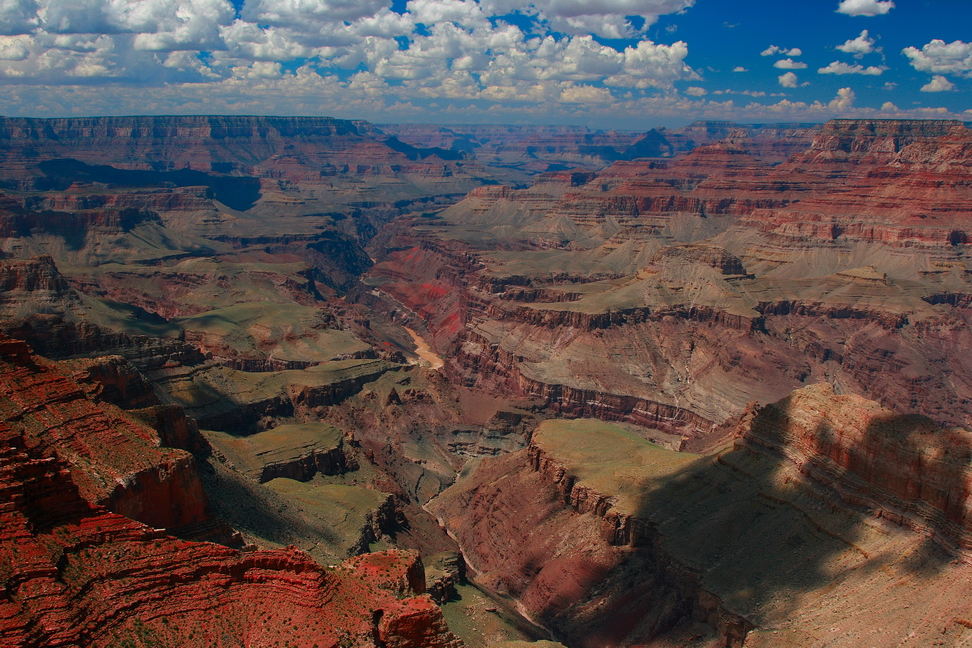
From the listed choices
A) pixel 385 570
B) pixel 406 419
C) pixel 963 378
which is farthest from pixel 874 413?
pixel 963 378

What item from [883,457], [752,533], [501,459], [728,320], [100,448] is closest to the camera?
[100,448]

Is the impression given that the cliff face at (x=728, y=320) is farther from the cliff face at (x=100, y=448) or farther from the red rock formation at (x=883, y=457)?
the cliff face at (x=100, y=448)

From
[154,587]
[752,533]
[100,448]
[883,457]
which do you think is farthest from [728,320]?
[154,587]

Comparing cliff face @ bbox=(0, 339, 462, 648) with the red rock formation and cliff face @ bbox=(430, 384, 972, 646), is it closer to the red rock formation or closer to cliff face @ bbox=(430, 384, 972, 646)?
cliff face @ bbox=(430, 384, 972, 646)

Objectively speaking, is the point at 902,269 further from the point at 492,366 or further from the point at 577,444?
the point at 577,444

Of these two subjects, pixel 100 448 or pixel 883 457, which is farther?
pixel 883 457

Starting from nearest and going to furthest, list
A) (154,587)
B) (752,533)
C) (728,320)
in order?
(154,587) < (752,533) < (728,320)

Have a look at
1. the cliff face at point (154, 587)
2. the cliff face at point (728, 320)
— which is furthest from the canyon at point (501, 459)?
the cliff face at point (728, 320)

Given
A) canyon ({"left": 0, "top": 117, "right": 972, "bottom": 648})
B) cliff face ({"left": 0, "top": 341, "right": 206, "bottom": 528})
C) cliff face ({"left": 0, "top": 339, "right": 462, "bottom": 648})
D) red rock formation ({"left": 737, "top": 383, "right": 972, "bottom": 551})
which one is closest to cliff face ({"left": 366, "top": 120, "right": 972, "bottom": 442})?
canyon ({"left": 0, "top": 117, "right": 972, "bottom": 648})

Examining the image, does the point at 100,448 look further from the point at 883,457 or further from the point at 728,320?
the point at 728,320
